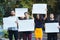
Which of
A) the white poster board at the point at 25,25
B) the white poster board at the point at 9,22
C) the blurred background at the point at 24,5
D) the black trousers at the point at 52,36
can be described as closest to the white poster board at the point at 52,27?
the black trousers at the point at 52,36

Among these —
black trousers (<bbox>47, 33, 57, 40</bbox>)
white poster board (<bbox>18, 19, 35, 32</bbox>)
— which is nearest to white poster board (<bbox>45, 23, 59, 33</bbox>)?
black trousers (<bbox>47, 33, 57, 40</bbox>)

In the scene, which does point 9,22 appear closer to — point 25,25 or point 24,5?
point 25,25

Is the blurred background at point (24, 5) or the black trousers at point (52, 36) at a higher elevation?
the blurred background at point (24, 5)

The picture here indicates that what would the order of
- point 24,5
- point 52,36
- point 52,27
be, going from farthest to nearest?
point 24,5
point 52,27
point 52,36

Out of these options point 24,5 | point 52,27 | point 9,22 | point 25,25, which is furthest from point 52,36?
point 24,5

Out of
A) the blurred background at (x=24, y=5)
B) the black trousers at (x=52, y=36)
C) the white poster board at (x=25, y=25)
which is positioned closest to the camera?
the black trousers at (x=52, y=36)

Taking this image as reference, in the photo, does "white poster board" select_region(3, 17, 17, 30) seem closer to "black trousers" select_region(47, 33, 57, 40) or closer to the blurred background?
"black trousers" select_region(47, 33, 57, 40)

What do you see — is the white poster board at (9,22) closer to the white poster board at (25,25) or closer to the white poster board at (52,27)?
the white poster board at (25,25)

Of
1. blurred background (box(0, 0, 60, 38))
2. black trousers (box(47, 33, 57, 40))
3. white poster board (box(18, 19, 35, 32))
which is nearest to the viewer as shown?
black trousers (box(47, 33, 57, 40))

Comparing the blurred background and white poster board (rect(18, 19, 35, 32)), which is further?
the blurred background

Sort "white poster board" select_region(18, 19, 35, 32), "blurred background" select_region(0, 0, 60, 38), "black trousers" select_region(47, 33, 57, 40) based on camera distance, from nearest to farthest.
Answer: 1. "black trousers" select_region(47, 33, 57, 40)
2. "white poster board" select_region(18, 19, 35, 32)
3. "blurred background" select_region(0, 0, 60, 38)

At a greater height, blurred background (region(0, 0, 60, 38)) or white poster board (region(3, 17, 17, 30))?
blurred background (region(0, 0, 60, 38))

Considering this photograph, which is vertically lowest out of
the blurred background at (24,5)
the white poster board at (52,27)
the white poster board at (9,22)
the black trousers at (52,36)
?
the black trousers at (52,36)

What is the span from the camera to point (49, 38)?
1216 cm
